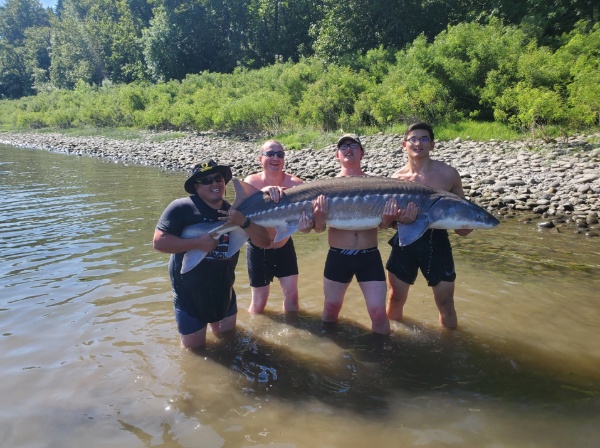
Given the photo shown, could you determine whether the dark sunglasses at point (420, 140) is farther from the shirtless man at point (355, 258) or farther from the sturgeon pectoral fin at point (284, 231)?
the sturgeon pectoral fin at point (284, 231)

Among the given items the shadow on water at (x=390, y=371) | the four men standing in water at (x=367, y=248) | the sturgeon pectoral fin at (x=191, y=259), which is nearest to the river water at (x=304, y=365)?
the shadow on water at (x=390, y=371)

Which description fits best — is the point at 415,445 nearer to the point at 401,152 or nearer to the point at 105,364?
the point at 105,364

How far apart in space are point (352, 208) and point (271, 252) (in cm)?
149

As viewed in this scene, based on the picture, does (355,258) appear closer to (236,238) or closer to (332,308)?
(332,308)

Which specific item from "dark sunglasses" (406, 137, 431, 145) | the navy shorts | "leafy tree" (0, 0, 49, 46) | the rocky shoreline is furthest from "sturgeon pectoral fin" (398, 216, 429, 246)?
"leafy tree" (0, 0, 49, 46)

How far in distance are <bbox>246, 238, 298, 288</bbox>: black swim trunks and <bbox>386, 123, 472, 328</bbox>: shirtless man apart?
4.38ft

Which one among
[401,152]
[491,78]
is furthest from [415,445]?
[491,78]

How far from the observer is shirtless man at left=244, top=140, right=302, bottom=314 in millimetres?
5652

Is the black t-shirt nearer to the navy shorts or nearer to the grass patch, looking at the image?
the navy shorts

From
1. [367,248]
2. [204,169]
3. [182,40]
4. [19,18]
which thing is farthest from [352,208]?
[19,18]

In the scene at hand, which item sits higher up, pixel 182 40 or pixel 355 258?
pixel 182 40

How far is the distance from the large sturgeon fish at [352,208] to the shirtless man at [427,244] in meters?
0.39

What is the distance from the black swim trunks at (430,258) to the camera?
502 centimetres

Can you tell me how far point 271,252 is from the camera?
230 inches
